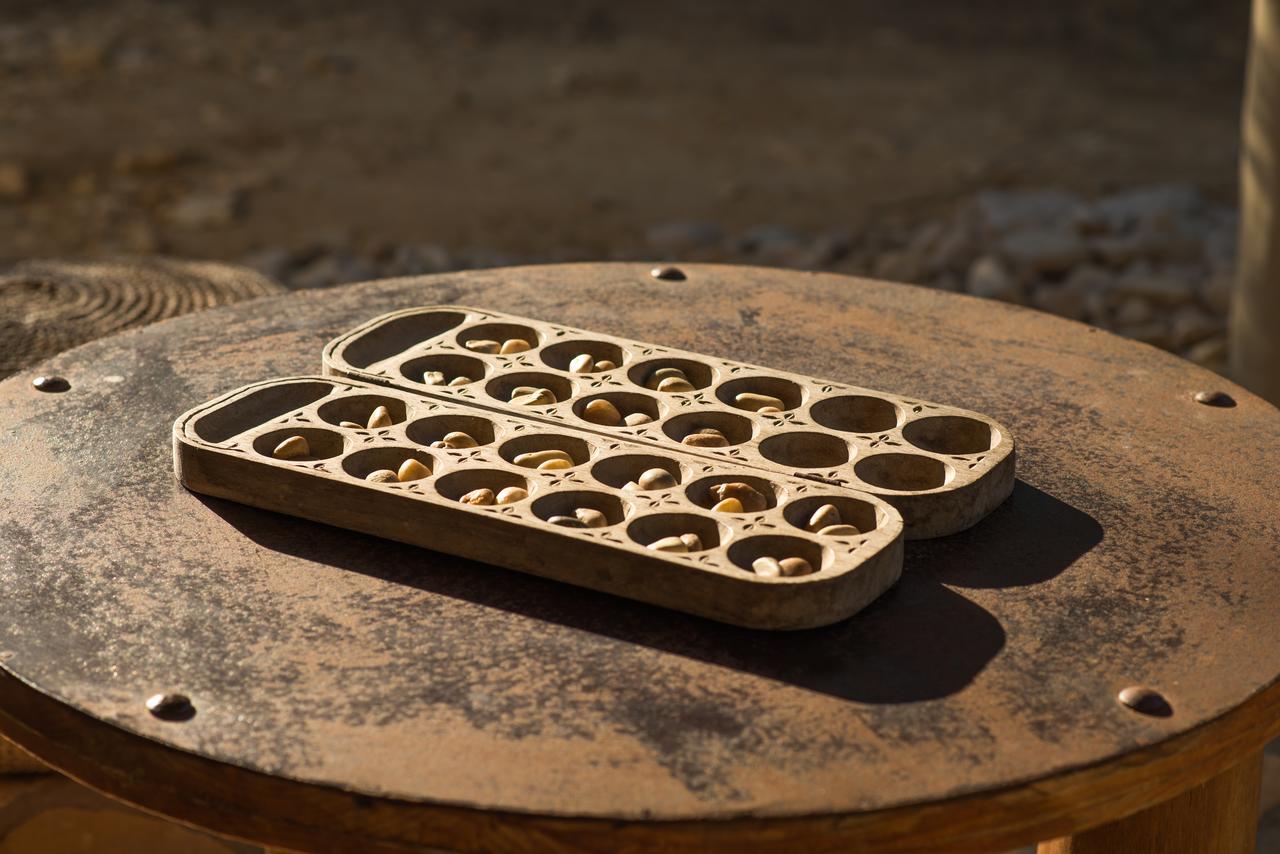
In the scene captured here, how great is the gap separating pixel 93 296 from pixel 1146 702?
6.60ft

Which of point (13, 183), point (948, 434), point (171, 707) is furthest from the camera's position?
point (13, 183)

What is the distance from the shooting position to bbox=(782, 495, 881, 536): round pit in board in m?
1.49

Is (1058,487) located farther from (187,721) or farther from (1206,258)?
(1206,258)

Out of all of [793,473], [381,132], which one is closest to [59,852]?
[793,473]

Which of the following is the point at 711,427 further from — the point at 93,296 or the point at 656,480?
the point at 93,296

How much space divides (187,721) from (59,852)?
1152 mm

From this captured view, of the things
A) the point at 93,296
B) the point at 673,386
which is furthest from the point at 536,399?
the point at 93,296

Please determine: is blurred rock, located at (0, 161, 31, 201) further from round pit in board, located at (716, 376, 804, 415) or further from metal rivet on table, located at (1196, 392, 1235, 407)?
metal rivet on table, located at (1196, 392, 1235, 407)

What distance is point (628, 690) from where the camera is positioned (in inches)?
50.6

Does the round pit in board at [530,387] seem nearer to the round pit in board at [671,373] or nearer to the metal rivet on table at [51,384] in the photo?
the round pit in board at [671,373]

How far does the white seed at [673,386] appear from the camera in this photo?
1808 mm

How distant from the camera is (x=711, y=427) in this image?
1.73m

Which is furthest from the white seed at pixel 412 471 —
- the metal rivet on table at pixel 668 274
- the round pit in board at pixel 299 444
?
the metal rivet on table at pixel 668 274

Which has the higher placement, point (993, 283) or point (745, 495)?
point (745, 495)
